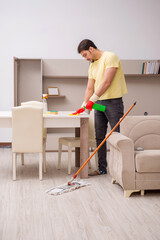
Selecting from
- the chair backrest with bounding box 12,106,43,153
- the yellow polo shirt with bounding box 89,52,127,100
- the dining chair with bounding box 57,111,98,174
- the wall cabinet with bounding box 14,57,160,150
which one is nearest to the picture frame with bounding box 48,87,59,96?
the wall cabinet with bounding box 14,57,160,150

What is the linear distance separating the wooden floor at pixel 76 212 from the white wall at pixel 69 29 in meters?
2.94

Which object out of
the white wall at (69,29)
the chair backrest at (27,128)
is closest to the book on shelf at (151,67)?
the white wall at (69,29)

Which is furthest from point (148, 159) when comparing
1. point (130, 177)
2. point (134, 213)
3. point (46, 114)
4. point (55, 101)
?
point (55, 101)

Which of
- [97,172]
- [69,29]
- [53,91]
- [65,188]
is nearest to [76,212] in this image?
[65,188]

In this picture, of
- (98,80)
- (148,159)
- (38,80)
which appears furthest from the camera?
(38,80)

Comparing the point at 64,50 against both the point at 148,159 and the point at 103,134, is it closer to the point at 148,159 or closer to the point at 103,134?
the point at 103,134

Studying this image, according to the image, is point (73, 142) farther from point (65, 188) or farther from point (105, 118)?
point (65, 188)

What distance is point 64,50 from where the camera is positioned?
6.35 m

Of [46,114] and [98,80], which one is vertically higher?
[98,80]

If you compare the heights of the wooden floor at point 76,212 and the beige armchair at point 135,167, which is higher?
the beige armchair at point 135,167

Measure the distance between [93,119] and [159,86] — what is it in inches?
92.8

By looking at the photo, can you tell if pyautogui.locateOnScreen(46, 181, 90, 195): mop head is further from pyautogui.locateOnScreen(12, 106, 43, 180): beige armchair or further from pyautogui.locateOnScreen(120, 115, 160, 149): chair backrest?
pyautogui.locateOnScreen(120, 115, 160, 149): chair backrest

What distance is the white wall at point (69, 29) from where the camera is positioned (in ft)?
20.5

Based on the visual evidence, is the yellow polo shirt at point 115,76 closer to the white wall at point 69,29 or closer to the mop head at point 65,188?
the mop head at point 65,188
